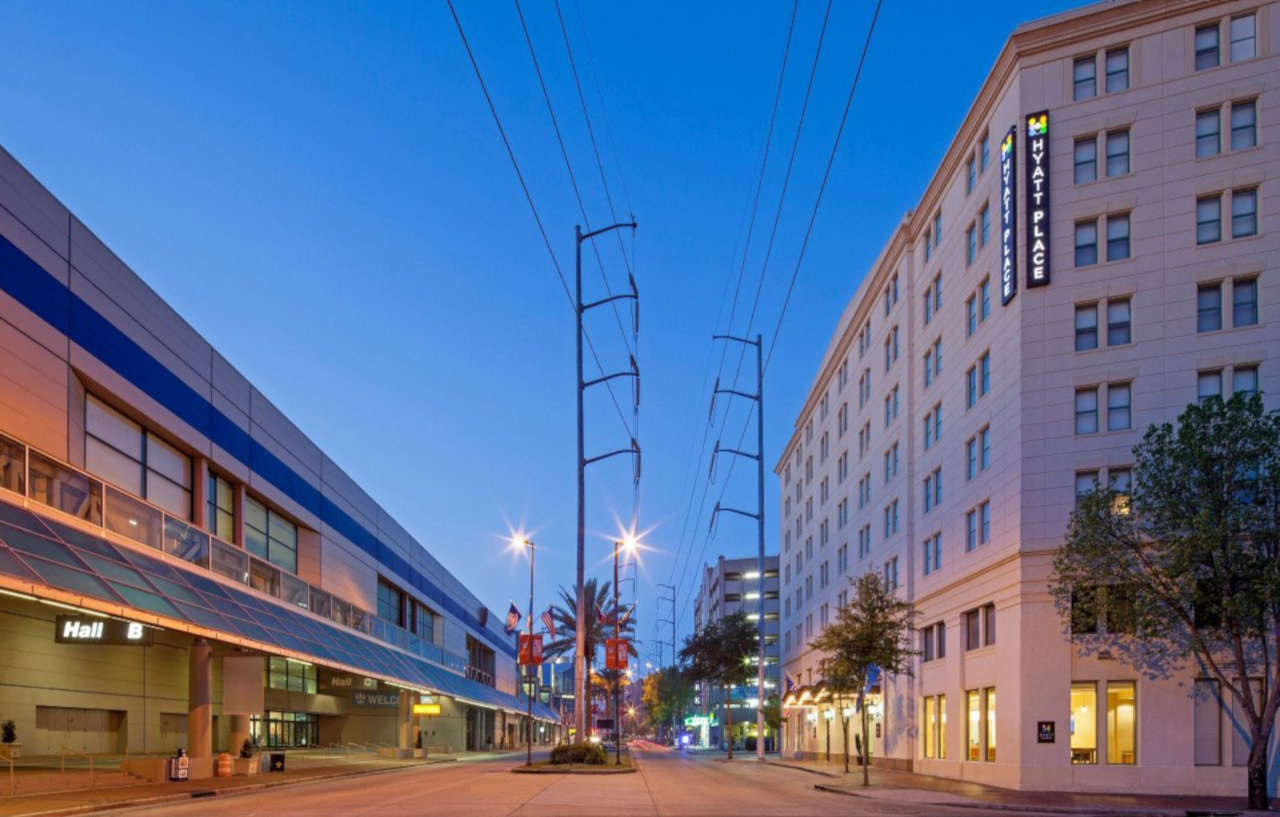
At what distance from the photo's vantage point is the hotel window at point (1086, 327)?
117 feet

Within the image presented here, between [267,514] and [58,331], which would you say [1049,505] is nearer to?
[58,331]

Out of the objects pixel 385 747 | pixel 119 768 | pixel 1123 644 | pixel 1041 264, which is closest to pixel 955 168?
pixel 1041 264

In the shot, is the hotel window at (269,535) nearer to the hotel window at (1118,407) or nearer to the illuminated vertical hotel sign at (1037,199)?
the illuminated vertical hotel sign at (1037,199)

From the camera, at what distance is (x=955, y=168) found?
44.3 metres

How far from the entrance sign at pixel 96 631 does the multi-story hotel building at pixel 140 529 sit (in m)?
0.06

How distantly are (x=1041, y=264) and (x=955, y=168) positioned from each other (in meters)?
9.40

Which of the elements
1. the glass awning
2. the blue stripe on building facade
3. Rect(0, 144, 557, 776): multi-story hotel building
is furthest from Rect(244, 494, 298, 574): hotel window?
the glass awning

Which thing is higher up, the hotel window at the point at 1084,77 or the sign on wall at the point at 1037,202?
the hotel window at the point at 1084,77

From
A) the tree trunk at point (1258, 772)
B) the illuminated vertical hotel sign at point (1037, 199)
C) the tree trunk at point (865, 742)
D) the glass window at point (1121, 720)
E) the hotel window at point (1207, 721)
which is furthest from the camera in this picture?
the illuminated vertical hotel sign at point (1037, 199)

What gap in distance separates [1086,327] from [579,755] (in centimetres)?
2305

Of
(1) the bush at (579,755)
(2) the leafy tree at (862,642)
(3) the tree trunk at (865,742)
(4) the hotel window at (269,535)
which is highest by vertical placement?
(4) the hotel window at (269,535)

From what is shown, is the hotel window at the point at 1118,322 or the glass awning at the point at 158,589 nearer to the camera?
the glass awning at the point at 158,589

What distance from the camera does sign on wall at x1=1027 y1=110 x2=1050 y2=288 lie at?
3616 centimetres

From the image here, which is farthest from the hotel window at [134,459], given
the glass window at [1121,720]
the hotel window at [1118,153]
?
the hotel window at [1118,153]
